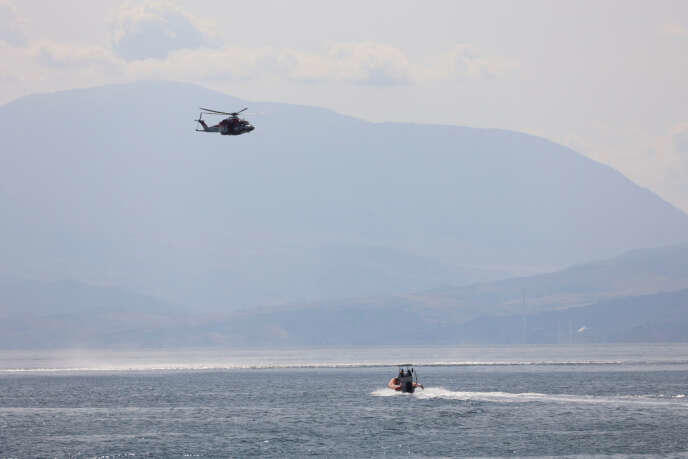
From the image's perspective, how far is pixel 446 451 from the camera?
10431 cm

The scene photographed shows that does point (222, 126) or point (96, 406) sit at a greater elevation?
point (222, 126)

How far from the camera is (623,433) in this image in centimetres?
11175

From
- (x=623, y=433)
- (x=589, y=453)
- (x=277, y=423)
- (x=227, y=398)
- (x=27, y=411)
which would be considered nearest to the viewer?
(x=589, y=453)

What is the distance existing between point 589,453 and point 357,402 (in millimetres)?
56505

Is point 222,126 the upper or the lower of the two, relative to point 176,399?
upper

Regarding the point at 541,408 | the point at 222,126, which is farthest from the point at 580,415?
the point at 222,126

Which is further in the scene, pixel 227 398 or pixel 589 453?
pixel 227 398

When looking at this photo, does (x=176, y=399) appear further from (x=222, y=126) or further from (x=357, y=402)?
(x=222, y=126)

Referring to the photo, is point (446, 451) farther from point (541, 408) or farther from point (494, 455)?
point (541, 408)

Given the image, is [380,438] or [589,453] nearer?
[589,453]

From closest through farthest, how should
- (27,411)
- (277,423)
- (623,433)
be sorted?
(623,433) < (277,423) < (27,411)

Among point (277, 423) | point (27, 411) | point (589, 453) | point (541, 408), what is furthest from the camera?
point (27, 411)

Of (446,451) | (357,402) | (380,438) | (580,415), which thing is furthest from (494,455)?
(357,402)

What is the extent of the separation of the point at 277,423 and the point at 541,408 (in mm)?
32146
